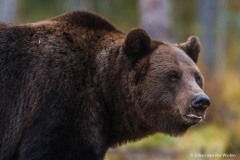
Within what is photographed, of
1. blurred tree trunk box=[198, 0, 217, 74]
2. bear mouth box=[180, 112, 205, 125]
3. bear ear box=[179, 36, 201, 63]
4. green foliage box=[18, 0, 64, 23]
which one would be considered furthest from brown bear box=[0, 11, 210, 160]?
green foliage box=[18, 0, 64, 23]

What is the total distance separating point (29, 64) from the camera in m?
7.56

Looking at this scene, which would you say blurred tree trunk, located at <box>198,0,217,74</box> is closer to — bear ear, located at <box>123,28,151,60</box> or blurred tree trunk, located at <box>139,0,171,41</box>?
blurred tree trunk, located at <box>139,0,171,41</box>

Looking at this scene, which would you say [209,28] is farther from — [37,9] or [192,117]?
[192,117]

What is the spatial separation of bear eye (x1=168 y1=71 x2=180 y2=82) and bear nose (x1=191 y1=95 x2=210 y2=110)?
0.39 meters

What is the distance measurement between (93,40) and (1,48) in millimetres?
1017

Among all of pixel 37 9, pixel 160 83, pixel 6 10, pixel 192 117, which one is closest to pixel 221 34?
pixel 37 9

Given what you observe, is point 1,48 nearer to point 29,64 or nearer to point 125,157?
point 29,64

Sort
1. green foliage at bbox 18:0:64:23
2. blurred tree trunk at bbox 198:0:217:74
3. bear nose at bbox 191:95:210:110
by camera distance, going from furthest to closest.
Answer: green foliage at bbox 18:0:64:23 → blurred tree trunk at bbox 198:0:217:74 → bear nose at bbox 191:95:210:110

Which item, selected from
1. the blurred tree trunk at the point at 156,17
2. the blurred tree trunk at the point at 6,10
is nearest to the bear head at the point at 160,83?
the blurred tree trunk at the point at 6,10

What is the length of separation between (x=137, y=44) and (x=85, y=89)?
76 cm

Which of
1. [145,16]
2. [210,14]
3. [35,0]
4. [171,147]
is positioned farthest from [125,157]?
[35,0]

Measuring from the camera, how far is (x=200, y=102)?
24.1ft

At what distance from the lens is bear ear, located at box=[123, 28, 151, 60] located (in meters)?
7.79

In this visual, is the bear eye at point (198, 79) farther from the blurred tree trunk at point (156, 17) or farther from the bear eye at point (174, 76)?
the blurred tree trunk at point (156, 17)
